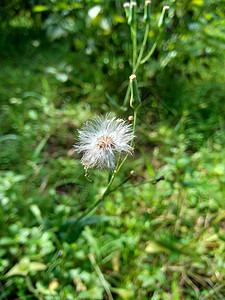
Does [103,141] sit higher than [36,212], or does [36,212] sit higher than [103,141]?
[103,141]

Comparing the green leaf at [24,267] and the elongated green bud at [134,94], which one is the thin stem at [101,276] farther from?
the elongated green bud at [134,94]

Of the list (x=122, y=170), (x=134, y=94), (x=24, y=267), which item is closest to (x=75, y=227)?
(x=24, y=267)

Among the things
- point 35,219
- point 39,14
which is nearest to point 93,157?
point 35,219

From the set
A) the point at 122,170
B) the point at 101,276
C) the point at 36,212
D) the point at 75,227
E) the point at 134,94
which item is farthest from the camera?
the point at 122,170

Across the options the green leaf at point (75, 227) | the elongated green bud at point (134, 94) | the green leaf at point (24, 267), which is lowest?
the green leaf at point (24, 267)

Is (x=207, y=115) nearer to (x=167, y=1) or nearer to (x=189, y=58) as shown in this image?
(x=189, y=58)

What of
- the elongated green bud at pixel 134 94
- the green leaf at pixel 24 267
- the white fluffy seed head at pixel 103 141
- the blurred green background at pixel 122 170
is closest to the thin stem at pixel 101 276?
the blurred green background at pixel 122 170

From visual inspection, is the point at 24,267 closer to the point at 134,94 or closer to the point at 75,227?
the point at 75,227
